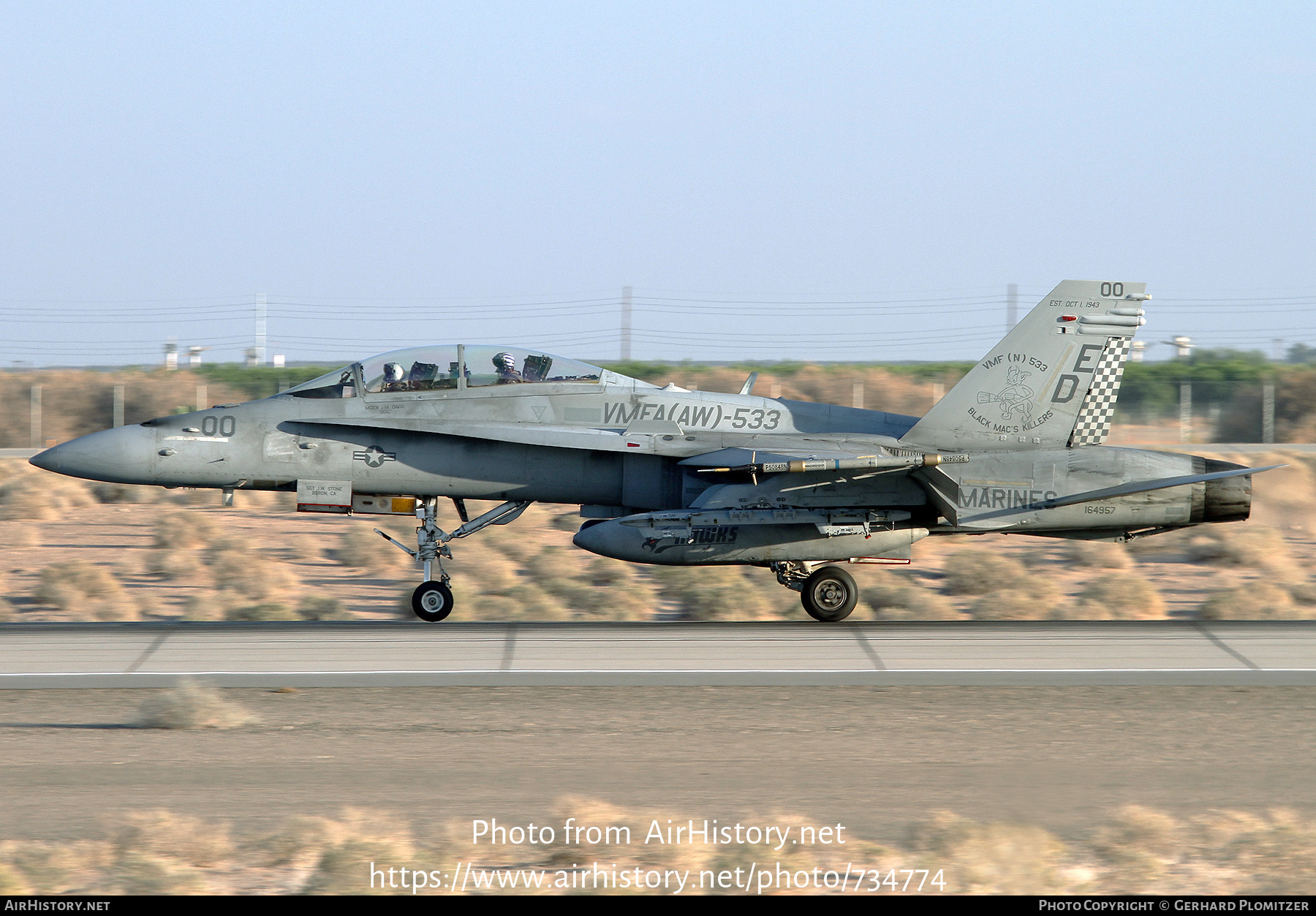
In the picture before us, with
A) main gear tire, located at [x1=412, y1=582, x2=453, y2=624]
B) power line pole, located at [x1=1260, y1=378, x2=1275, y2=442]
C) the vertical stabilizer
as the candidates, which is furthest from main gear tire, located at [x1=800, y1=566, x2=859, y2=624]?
power line pole, located at [x1=1260, y1=378, x2=1275, y2=442]

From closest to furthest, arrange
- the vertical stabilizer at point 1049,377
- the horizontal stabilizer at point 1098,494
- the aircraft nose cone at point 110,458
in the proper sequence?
the aircraft nose cone at point 110,458
the horizontal stabilizer at point 1098,494
the vertical stabilizer at point 1049,377

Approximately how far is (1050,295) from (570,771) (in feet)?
30.1

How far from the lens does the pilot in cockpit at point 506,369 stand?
47.2 feet

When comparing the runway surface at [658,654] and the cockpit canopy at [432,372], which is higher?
the cockpit canopy at [432,372]

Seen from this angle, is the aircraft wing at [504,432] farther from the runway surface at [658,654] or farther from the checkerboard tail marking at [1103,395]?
the checkerboard tail marking at [1103,395]

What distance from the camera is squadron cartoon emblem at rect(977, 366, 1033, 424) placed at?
48.1ft

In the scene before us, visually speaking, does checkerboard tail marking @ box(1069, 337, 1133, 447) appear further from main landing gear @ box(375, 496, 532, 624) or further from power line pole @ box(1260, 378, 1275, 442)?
power line pole @ box(1260, 378, 1275, 442)

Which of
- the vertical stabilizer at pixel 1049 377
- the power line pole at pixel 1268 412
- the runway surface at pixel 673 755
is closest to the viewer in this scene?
the runway surface at pixel 673 755

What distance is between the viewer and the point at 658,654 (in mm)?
12453

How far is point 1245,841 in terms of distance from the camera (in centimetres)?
665

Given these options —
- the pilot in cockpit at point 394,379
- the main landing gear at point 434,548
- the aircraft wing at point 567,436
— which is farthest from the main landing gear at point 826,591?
the pilot in cockpit at point 394,379

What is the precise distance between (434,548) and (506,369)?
7.27 ft

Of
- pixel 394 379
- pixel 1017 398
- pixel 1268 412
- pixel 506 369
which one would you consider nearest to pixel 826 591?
pixel 1017 398

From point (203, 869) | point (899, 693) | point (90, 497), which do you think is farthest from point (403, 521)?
point (203, 869)
